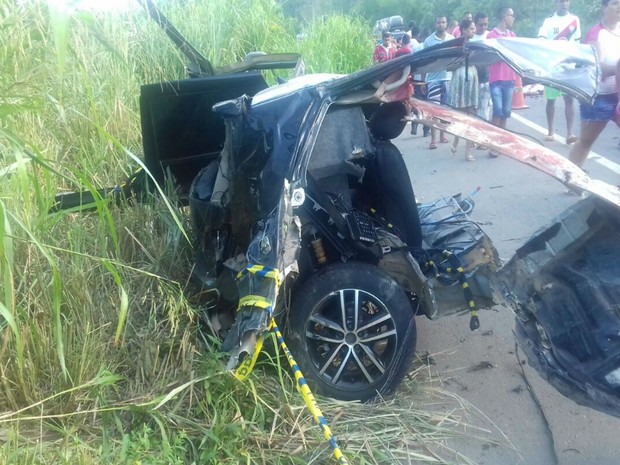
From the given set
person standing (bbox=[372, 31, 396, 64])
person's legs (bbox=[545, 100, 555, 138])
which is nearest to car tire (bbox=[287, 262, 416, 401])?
person's legs (bbox=[545, 100, 555, 138])

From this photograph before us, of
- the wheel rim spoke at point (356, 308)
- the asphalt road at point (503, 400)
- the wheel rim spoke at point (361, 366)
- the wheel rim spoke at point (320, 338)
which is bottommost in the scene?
the asphalt road at point (503, 400)

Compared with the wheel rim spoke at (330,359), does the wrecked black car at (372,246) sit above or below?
above

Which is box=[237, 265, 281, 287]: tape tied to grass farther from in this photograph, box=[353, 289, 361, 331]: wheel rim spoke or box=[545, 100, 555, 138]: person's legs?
box=[545, 100, 555, 138]: person's legs

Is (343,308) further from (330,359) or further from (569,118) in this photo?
(569,118)

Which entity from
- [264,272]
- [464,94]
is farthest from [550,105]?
[264,272]

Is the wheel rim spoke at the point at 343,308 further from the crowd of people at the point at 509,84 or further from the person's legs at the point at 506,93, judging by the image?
the person's legs at the point at 506,93

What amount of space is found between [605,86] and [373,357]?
14.2ft

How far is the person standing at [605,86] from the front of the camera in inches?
263

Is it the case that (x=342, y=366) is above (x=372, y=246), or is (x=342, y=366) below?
below

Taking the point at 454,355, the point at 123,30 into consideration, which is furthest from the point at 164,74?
the point at 454,355

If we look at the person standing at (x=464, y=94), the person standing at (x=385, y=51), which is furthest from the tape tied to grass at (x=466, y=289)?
the person standing at (x=385, y=51)

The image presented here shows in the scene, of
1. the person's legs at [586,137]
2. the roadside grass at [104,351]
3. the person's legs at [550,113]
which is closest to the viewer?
the roadside grass at [104,351]

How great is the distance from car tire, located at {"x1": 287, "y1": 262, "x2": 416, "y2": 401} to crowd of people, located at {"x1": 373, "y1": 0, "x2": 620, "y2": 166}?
1.30 metres

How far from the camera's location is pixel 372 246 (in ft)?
13.8
